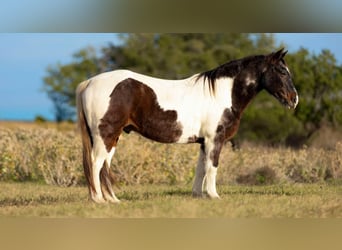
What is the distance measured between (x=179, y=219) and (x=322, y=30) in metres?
3.74

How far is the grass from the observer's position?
270 inches

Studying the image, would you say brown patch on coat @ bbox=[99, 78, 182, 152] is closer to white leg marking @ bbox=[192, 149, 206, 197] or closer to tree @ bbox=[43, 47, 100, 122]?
white leg marking @ bbox=[192, 149, 206, 197]

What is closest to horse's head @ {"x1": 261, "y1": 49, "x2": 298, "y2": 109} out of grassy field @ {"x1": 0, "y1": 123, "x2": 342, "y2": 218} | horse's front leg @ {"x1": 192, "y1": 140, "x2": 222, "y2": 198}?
horse's front leg @ {"x1": 192, "y1": 140, "x2": 222, "y2": 198}

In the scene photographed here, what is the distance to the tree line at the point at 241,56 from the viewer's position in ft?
55.1

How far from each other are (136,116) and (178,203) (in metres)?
1.33

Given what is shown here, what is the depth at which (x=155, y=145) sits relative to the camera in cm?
1122

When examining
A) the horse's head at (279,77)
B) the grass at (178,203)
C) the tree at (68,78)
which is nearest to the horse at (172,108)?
the horse's head at (279,77)

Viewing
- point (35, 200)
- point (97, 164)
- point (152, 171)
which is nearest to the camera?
point (97, 164)

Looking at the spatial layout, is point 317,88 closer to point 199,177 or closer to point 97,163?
point 199,177

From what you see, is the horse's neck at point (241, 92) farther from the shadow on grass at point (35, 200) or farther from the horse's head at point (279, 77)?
the shadow on grass at point (35, 200)

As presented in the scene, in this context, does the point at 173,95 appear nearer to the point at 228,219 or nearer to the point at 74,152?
the point at 228,219

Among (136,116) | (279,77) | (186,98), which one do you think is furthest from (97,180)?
(279,77)

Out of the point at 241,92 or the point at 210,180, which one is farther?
the point at 241,92

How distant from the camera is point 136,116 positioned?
7570 millimetres
